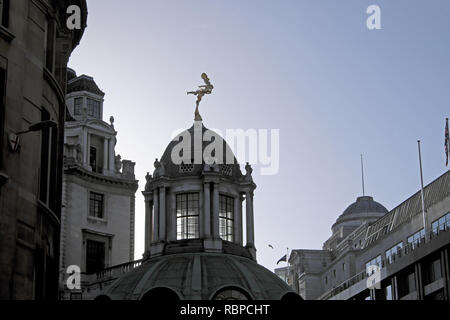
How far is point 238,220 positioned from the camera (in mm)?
68750

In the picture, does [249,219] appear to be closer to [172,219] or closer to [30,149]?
[172,219]

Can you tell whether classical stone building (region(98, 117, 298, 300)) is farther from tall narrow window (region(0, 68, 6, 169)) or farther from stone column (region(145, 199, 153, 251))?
tall narrow window (region(0, 68, 6, 169))

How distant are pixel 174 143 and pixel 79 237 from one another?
11.7 m

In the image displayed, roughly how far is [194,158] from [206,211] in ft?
15.1

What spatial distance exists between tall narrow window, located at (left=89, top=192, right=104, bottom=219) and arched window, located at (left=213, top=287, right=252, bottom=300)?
23.0 meters

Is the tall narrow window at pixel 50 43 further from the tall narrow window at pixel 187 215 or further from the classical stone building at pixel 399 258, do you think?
the classical stone building at pixel 399 258

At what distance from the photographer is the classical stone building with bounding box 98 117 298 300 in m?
60.7

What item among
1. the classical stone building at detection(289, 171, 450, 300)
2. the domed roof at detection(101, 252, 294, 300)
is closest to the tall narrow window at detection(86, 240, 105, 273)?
the domed roof at detection(101, 252, 294, 300)

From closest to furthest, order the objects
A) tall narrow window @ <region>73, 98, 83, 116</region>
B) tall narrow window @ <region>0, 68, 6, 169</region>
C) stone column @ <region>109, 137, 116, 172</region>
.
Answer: tall narrow window @ <region>0, 68, 6, 169</region>
stone column @ <region>109, 137, 116, 172</region>
tall narrow window @ <region>73, 98, 83, 116</region>

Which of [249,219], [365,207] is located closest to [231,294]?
[249,219]


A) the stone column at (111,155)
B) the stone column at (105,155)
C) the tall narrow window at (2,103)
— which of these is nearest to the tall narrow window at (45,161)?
the tall narrow window at (2,103)

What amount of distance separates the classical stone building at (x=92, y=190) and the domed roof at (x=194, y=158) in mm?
10340

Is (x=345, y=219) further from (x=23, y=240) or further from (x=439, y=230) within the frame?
(x=23, y=240)

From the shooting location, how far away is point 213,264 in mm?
62406
